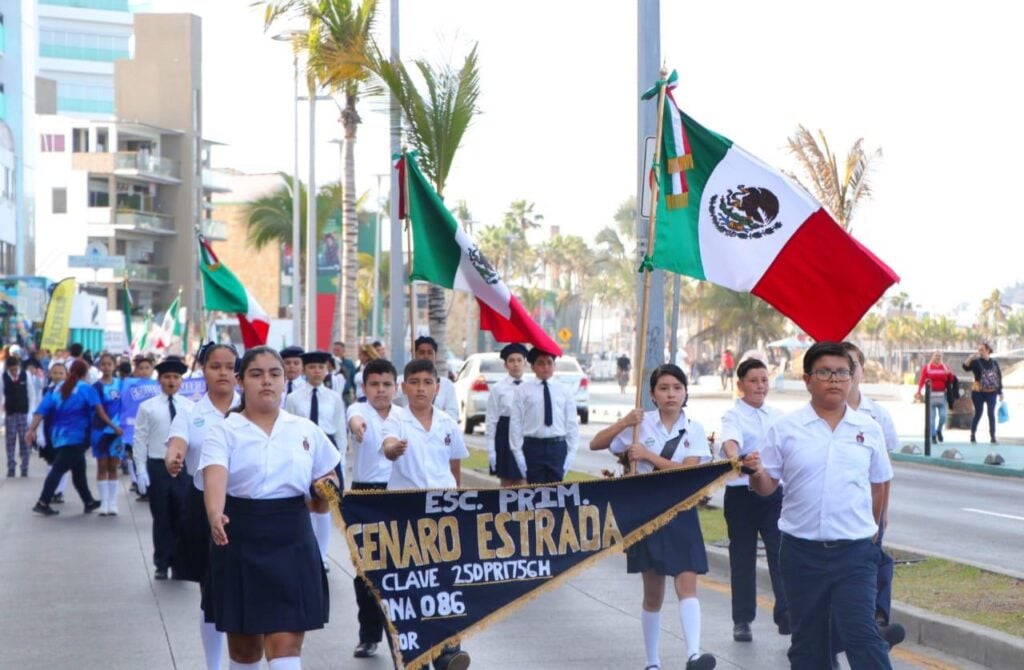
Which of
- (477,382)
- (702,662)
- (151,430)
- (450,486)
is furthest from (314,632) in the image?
(477,382)

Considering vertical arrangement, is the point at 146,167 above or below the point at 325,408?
above

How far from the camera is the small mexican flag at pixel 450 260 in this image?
1261 cm

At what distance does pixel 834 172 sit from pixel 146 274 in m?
65.0

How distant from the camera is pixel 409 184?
13398mm

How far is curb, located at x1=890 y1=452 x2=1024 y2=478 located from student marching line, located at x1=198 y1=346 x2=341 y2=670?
17.9 meters

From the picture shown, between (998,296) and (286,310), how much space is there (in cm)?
7135

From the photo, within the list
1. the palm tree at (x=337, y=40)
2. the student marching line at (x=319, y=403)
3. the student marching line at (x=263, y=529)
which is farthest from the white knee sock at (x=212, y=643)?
the palm tree at (x=337, y=40)

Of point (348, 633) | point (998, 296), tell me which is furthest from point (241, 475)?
point (998, 296)

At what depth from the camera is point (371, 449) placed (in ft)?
30.6

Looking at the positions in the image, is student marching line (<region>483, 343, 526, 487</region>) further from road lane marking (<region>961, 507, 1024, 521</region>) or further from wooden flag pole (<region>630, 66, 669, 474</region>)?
road lane marking (<region>961, 507, 1024, 521</region>)

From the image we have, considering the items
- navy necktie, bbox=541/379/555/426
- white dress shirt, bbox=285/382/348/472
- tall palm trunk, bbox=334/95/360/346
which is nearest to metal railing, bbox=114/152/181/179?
tall palm trunk, bbox=334/95/360/346

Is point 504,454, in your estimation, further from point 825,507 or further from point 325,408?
point 825,507

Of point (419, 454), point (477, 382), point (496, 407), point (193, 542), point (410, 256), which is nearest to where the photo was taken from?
point (193, 542)

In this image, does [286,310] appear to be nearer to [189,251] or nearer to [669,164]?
[189,251]
